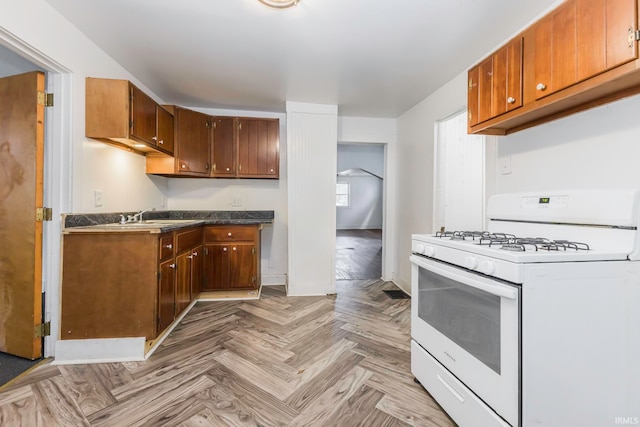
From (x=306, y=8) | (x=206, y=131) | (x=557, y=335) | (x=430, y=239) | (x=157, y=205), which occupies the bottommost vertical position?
(x=557, y=335)

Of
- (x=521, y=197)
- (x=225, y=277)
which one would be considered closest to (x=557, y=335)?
(x=521, y=197)

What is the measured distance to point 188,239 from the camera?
2580mm

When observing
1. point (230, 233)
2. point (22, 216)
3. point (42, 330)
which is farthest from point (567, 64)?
point (42, 330)

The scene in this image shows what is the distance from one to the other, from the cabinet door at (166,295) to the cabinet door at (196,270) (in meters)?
0.47

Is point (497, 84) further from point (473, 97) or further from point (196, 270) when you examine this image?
point (196, 270)

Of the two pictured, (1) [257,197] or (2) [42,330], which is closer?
(2) [42,330]

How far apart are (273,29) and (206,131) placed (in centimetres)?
176

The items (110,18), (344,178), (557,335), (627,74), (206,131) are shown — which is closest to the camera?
(557,335)

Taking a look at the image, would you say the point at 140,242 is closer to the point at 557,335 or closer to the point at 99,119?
the point at 99,119

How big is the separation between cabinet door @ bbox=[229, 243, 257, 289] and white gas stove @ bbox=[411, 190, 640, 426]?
2.36m

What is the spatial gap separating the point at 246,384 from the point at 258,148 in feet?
8.48

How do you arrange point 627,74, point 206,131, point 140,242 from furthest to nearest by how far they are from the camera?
point 206,131
point 140,242
point 627,74

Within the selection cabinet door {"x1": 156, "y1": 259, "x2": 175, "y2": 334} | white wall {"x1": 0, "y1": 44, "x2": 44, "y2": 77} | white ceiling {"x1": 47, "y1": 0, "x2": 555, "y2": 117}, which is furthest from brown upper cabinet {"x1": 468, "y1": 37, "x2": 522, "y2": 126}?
white wall {"x1": 0, "y1": 44, "x2": 44, "y2": 77}

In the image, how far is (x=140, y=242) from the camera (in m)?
1.94
